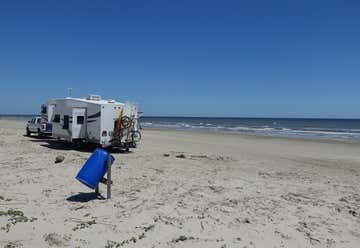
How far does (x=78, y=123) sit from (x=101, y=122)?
4.98 ft

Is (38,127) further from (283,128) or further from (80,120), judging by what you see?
(283,128)

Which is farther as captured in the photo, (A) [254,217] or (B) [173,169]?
(B) [173,169]

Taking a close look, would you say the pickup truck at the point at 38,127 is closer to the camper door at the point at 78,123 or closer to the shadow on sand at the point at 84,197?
the camper door at the point at 78,123

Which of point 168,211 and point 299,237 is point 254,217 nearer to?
point 299,237

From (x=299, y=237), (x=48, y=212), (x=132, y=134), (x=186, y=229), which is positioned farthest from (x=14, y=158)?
(x=299, y=237)

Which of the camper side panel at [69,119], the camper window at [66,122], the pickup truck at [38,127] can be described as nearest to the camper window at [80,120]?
the camper side panel at [69,119]

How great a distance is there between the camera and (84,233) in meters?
A: 4.94

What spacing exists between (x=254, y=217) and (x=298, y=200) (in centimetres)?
169

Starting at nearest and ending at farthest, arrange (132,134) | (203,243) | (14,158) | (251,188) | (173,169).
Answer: (203,243)
(251,188)
(173,169)
(14,158)
(132,134)

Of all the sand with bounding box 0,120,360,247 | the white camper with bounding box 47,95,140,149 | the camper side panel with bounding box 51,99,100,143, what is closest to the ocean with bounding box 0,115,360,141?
the white camper with bounding box 47,95,140,149

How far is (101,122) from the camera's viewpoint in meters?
15.3

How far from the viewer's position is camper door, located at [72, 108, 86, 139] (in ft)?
52.6

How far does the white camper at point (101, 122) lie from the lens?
15398mm

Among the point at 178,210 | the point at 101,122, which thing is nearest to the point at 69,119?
the point at 101,122
